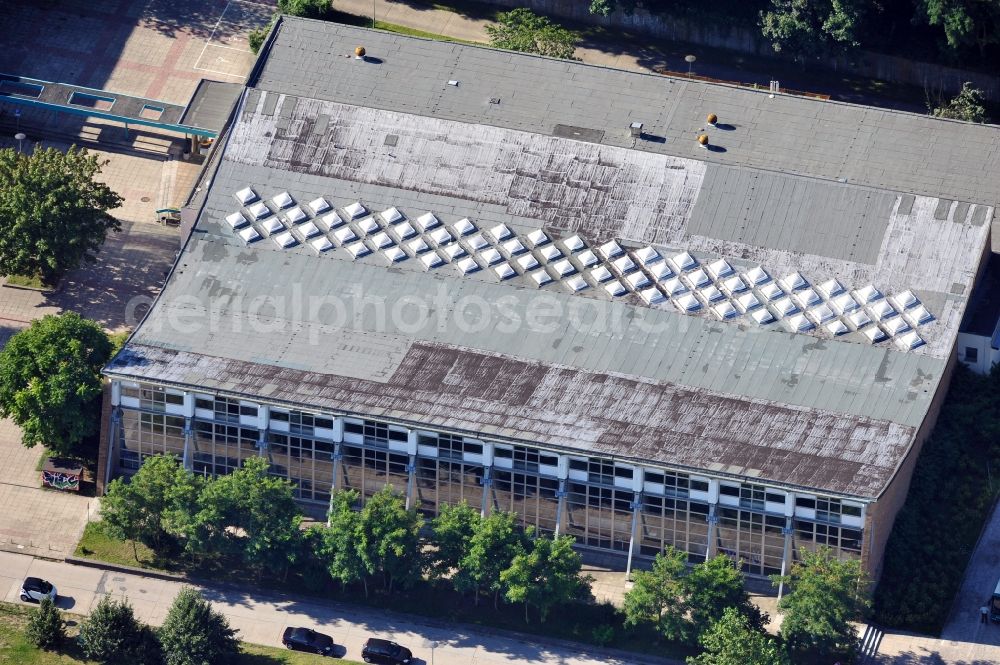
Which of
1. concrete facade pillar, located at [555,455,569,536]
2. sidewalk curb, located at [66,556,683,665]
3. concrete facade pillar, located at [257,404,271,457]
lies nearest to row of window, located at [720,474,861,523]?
concrete facade pillar, located at [555,455,569,536]

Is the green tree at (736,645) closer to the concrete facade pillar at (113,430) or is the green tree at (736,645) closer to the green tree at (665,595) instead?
the green tree at (665,595)

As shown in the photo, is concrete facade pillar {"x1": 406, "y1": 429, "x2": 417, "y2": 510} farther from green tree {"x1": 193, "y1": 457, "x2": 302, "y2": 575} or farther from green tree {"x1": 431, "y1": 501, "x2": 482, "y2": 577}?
green tree {"x1": 193, "y1": 457, "x2": 302, "y2": 575}

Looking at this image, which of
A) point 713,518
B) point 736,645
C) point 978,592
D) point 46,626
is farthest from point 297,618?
point 978,592

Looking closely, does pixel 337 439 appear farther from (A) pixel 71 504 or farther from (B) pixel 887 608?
(B) pixel 887 608

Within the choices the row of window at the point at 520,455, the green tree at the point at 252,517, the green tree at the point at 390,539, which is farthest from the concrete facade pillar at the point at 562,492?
the green tree at the point at 252,517

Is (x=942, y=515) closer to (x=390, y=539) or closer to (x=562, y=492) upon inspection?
(x=562, y=492)

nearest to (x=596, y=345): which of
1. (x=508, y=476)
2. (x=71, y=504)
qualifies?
(x=508, y=476)
